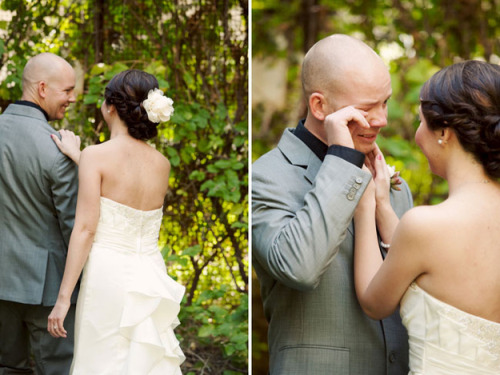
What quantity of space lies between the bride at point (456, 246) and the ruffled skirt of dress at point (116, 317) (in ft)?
3.86

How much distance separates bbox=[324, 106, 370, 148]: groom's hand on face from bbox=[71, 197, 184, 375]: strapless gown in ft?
3.47

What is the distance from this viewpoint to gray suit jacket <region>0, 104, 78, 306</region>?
105 inches

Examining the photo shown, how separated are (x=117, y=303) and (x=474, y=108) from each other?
1507 mm

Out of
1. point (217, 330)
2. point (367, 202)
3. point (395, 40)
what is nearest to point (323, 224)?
point (367, 202)

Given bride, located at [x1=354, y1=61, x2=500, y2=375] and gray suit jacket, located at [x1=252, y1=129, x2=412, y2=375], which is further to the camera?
gray suit jacket, located at [x1=252, y1=129, x2=412, y2=375]

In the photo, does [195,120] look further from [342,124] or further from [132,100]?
[342,124]

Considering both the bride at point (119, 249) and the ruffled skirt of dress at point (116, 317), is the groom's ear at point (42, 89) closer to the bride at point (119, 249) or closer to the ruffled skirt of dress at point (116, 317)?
the bride at point (119, 249)

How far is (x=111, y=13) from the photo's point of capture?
382 centimetres

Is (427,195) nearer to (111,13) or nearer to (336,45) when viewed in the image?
(111,13)

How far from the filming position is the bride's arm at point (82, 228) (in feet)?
7.95

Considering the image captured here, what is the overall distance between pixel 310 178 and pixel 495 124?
514 mm

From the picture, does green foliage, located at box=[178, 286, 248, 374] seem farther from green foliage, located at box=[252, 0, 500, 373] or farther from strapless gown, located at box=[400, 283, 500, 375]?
strapless gown, located at box=[400, 283, 500, 375]

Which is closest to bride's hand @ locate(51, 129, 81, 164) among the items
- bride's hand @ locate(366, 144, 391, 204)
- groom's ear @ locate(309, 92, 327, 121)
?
groom's ear @ locate(309, 92, 327, 121)

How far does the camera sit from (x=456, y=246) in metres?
1.48
